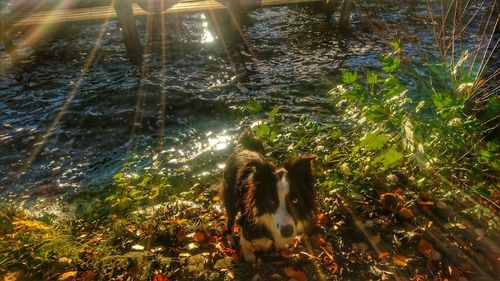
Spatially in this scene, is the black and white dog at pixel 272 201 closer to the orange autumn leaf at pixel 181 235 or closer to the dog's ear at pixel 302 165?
the dog's ear at pixel 302 165

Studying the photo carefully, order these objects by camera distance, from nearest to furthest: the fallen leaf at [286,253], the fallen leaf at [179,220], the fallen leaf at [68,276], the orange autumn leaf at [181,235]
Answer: the fallen leaf at [68,276], the fallen leaf at [286,253], the orange autumn leaf at [181,235], the fallen leaf at [179,220]

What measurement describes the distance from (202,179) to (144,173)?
3.42 ft

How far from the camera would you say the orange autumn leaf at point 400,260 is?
3.29 meters

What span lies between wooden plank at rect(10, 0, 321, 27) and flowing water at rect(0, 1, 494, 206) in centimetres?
66

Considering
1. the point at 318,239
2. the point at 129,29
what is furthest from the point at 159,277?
the point at 129,29

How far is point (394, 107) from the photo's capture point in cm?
337

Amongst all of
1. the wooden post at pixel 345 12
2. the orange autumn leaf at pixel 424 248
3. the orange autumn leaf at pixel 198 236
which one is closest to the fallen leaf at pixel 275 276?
the orange autumn leaf at pixel 198 236

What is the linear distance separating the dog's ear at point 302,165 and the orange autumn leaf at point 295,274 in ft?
3.42

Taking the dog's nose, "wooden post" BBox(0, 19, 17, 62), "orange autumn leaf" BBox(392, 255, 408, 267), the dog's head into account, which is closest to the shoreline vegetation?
"orange autumn leaf" BBox(392, 255, 408, 267)

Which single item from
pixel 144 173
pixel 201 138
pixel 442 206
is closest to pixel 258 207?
pixel 442 206

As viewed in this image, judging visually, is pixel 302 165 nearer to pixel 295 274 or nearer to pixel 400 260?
pixel 295 274

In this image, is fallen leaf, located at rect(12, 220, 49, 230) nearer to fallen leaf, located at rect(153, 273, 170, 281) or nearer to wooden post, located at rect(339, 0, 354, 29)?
fallen leaf, located at rect(153, 273, 170, 281)

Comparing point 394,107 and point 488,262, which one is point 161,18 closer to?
point 394,107

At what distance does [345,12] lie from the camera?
1147cm
